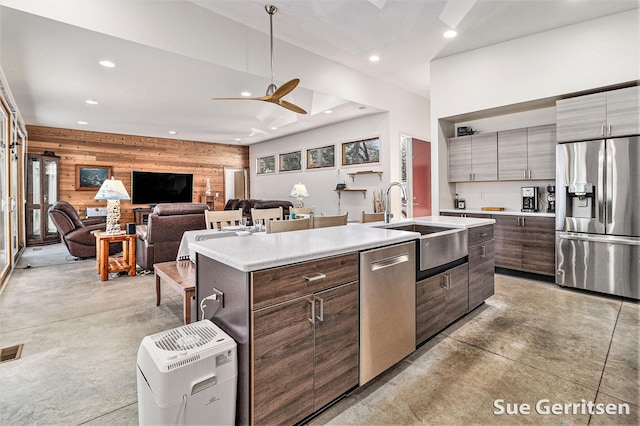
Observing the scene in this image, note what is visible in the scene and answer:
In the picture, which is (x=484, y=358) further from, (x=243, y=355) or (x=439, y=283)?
(x=243, y=355)

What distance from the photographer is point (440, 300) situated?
2381mm

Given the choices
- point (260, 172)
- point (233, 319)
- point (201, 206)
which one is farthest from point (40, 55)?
point (260, 172)

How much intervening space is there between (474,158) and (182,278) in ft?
14.4

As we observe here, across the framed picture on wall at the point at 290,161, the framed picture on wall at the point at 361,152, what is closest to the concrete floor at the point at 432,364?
the framed picture on wall at the point at 361,152

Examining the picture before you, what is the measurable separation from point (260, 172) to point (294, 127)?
3.00 m

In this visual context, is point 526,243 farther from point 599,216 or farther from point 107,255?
point 107,255

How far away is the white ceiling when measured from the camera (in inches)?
125

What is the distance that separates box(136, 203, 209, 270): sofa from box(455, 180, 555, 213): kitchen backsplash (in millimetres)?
4371

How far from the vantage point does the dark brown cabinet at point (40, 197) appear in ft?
23.3

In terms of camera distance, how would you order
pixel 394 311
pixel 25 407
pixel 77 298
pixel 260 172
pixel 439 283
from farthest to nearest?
1. pixel 260 172
2. pixel 77 298
3. pixel 439 283
4. pixel 394 311
5. pixel 25 407

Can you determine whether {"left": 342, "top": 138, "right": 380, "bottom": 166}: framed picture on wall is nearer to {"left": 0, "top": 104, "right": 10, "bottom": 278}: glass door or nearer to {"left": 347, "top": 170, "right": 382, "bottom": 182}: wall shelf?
{"left": 347, "top": 170, "right": 382, "bottom": 182}: wall shelf

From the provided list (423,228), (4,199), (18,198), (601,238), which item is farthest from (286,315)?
(18,198)

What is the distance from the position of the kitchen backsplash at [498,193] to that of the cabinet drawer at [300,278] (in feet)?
13.1

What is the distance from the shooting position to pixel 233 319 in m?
1.41
